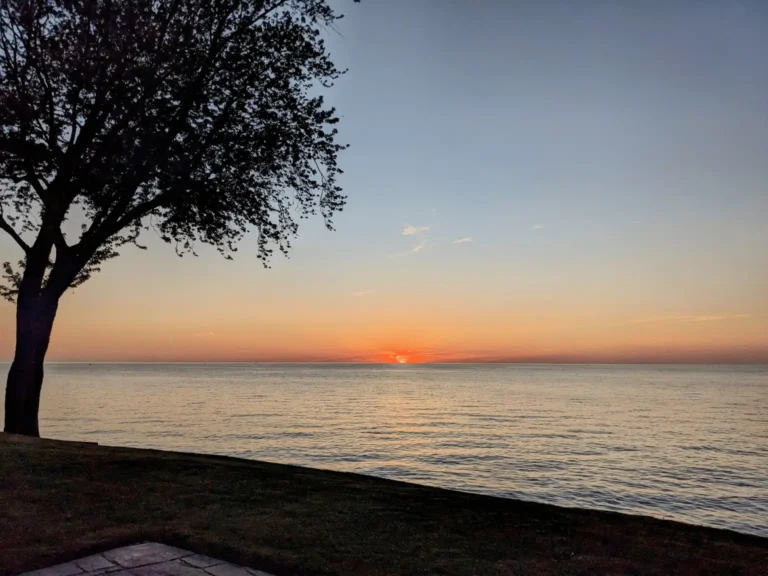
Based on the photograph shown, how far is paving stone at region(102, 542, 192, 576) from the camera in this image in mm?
5684

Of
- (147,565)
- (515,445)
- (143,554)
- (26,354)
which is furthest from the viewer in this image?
(515,445)

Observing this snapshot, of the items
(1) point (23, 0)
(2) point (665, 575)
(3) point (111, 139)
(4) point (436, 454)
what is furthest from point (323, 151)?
(4) point (436, 454)

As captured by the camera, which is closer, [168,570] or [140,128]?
[168,570]

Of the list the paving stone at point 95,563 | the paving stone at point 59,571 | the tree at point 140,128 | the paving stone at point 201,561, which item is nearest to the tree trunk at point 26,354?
the tree at point 140,128

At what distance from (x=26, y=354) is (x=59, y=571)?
1215 centimetres

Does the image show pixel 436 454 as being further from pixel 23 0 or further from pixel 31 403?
pixel 23 0

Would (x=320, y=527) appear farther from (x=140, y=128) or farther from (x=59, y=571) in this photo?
(x=140, y=128)

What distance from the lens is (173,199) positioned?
52.2ft

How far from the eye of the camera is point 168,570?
547cm

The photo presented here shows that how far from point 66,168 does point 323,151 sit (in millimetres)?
7298

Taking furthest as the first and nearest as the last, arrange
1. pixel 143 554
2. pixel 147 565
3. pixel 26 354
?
pixel 26 354 < pixel 143 554 < pixel 147 565

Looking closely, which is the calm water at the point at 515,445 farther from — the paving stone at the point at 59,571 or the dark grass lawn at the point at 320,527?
the paving stone at the point at 59,571

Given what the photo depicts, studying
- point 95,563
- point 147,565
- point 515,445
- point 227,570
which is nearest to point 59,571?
point 95,563

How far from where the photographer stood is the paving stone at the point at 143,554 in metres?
5.68
